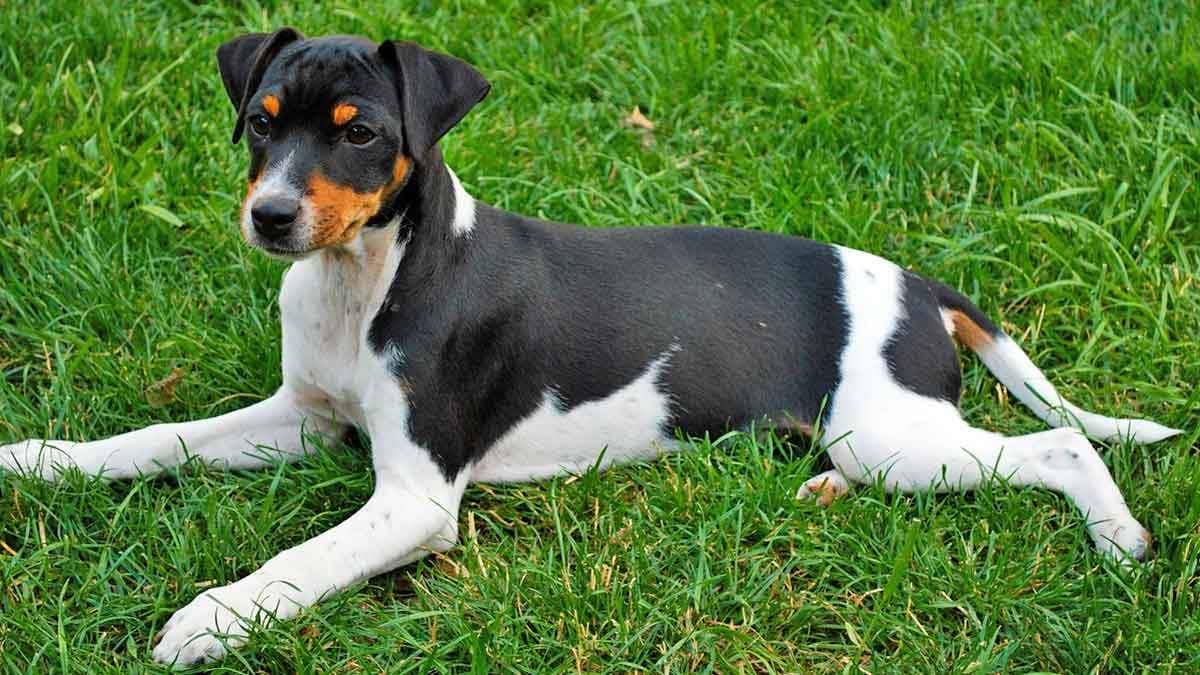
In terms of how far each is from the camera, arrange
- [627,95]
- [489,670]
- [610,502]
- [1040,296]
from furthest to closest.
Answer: [627,95]
[1040,296]
[610,502]
[489,670]

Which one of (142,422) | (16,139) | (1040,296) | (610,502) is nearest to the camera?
(610,502)

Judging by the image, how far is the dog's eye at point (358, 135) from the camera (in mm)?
4285

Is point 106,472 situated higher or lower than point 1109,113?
lower

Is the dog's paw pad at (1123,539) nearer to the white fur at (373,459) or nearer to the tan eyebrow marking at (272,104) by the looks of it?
the white fur at (373,459)

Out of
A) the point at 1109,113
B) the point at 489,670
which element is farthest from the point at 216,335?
the point at 1109,113

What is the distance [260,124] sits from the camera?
4.36m

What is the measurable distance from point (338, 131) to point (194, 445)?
4.45 feet

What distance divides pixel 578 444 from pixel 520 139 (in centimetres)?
212

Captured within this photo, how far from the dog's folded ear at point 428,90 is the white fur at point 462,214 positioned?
0.34m

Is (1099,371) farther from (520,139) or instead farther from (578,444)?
(520,139)

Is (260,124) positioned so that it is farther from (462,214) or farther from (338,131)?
(462,214)

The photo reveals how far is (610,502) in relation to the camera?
4832mm

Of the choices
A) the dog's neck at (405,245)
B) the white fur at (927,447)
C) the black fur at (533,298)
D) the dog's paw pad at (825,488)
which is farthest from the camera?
the dog's paw pad at (825,488)

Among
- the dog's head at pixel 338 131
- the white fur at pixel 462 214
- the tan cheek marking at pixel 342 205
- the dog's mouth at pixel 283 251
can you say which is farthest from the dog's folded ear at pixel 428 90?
the dog's mouth at pixel 283 251
